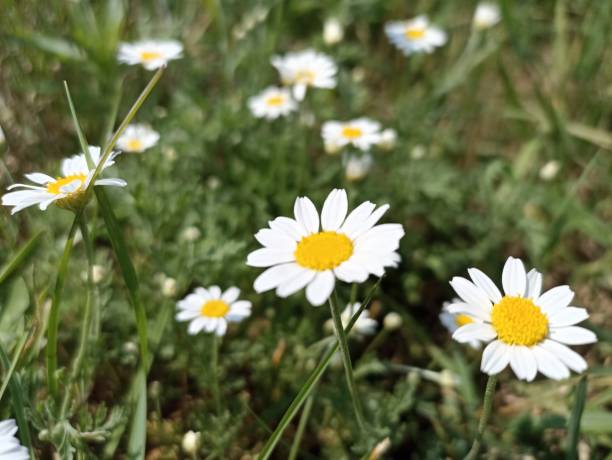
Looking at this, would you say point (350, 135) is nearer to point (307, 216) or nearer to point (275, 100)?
point (275, 100)

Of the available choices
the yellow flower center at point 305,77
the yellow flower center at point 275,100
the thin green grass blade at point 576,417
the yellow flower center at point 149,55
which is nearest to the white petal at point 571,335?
the thin green grass blade at point 576,417

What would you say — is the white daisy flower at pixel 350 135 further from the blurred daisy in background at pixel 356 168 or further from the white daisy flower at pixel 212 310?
the white daisy flower at pixel 212 310

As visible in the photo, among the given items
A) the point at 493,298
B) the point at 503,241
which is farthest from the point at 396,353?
the point at 493,298

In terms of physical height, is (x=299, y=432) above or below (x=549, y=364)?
above

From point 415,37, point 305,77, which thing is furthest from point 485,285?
point 415,37

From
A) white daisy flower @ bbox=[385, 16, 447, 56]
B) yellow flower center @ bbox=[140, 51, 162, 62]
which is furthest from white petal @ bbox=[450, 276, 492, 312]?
white daisy flower @ bbox=[385, 16, 447, 56]

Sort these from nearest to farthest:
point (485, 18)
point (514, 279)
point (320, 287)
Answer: point (320, 287), point (514, 279), point (485, 18)
